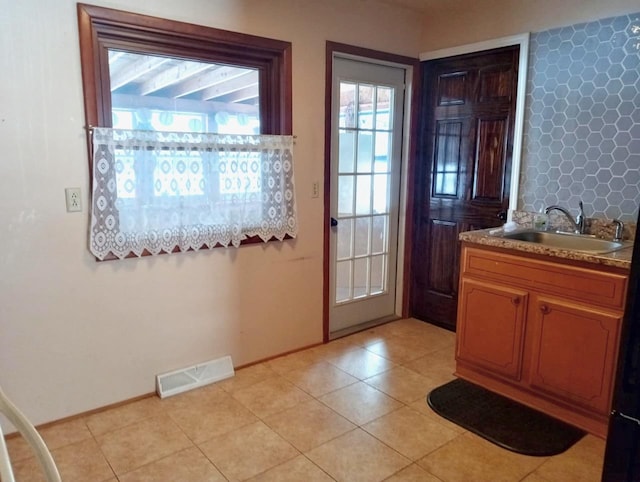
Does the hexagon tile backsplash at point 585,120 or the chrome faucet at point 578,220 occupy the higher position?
the hexagon tile backsplash at point 585,120

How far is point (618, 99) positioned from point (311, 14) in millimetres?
1847

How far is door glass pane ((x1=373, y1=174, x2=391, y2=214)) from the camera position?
3545mm

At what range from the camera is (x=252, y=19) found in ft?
8.70

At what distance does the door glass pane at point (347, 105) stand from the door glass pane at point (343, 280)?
1.01 m

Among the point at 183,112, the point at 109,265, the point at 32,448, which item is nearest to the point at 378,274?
the point at 183,112

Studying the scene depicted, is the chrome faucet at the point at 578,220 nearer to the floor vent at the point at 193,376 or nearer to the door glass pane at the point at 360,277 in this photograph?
the door glass pane at the point at 360,277

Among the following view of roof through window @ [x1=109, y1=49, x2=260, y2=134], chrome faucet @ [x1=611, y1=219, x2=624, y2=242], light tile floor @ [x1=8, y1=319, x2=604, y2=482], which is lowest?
light tile floor @ [x1=8, y1=319, x2=604, y2=482]

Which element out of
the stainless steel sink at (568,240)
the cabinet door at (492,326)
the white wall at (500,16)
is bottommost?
the cabinet door at (492,326)

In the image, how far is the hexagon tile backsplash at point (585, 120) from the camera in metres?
2.53

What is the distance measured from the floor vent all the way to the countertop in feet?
5.32

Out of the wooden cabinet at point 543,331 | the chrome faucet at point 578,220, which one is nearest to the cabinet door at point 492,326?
the wooden cabinet at point 543,331

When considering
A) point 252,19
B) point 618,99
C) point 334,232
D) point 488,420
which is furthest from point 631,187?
point 252,19

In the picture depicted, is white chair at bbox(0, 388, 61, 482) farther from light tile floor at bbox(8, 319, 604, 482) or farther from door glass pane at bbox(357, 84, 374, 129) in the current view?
door glass pane at bbox(357, 84, 374, 129)

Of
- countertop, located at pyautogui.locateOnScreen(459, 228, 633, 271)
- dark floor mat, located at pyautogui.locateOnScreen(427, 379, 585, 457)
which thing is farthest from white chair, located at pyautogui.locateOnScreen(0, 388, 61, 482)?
countertop, located at pyautogui.locateOnScreen(459, 228, 633, 271)
